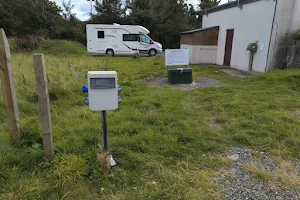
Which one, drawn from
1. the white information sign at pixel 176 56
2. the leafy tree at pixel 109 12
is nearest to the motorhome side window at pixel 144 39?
the leafy tree at pixel 109 12

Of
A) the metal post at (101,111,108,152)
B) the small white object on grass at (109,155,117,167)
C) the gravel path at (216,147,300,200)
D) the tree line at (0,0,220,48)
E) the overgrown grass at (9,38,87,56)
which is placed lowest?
the gravel path at (216,147,300,200)

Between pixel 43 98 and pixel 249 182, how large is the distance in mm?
2284

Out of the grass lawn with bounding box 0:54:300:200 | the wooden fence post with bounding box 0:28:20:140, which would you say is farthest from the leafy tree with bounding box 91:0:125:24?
the wooden fence post with bounding box 0:28:20:140

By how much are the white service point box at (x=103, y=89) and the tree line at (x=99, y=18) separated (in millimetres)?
23799

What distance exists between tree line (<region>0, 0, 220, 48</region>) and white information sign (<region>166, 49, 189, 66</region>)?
60.1 feet

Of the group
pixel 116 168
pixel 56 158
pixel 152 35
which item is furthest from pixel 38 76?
pixel 152 35

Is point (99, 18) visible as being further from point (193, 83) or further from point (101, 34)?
point (193, 83)

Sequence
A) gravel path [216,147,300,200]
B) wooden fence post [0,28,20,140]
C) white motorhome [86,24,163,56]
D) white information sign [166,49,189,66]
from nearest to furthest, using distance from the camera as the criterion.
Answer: gravel path [216,147,300,200] < wooden fence post [0,28,20,140] < white information sign [166,49,189,66] < white motorhome [86,24,163,56]

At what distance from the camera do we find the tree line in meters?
24.4

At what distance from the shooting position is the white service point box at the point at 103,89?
214 cm

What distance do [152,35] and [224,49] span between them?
15.1 metres

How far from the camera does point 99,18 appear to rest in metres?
25.8

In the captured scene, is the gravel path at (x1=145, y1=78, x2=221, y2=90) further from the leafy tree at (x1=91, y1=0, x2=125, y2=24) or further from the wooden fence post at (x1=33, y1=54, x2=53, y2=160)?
the leafy tree at (x1=91, y1=0, x2=125, y2=24)

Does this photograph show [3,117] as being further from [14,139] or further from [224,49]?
[224,49]
